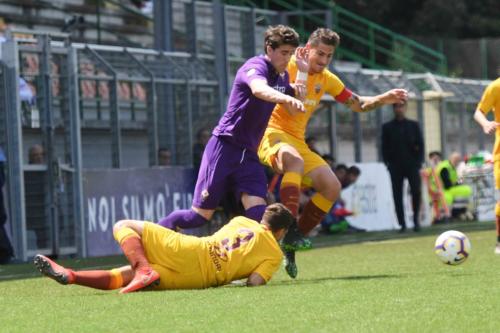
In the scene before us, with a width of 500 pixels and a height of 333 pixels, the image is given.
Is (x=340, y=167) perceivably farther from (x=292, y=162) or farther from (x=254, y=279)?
(x=254, y=279)

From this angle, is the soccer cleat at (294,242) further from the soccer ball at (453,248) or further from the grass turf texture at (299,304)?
the soccer ball at (453,248)

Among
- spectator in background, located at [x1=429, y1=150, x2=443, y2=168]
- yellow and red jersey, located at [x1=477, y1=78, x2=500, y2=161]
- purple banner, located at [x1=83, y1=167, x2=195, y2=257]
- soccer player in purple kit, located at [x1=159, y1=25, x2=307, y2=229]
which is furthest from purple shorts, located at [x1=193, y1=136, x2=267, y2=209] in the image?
spectator in background, located at [x1=429, y1=150, x2=443, y2=168]

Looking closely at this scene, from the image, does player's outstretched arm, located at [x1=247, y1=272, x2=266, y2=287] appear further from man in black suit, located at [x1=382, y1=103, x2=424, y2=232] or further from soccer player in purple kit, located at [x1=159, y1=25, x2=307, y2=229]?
man in black suit, located at [x1=382, y1=103, x2=424, y2=232]

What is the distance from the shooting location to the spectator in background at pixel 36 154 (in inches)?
688

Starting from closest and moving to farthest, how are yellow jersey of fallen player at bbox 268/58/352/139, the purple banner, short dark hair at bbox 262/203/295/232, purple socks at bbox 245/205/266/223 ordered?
1. short dark hair at bbox 262/203/295/232
2. purple socks at bbox 245/205/266/223
3. yellow jersey of fallen player at bbox 268/58/352/139
4. the purple banner

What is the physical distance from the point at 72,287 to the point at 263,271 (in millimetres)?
2099

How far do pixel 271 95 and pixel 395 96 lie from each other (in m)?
2.07

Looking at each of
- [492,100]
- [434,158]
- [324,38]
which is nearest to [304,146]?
[324,38]

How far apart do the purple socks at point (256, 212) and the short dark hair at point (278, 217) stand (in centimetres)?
107

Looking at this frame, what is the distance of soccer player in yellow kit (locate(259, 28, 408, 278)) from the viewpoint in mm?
11352

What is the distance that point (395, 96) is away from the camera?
38.5 ft

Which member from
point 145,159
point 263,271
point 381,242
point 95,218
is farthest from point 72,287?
point 145,159

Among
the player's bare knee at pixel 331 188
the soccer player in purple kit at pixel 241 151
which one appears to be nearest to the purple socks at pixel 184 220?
the soccer player in purple kit at pixel 241 151

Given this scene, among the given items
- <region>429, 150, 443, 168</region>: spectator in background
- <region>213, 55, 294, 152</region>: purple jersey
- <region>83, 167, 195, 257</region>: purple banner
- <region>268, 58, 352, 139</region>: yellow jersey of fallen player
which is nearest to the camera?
<region>213, 55, 294, 152</region>: purple jersey
